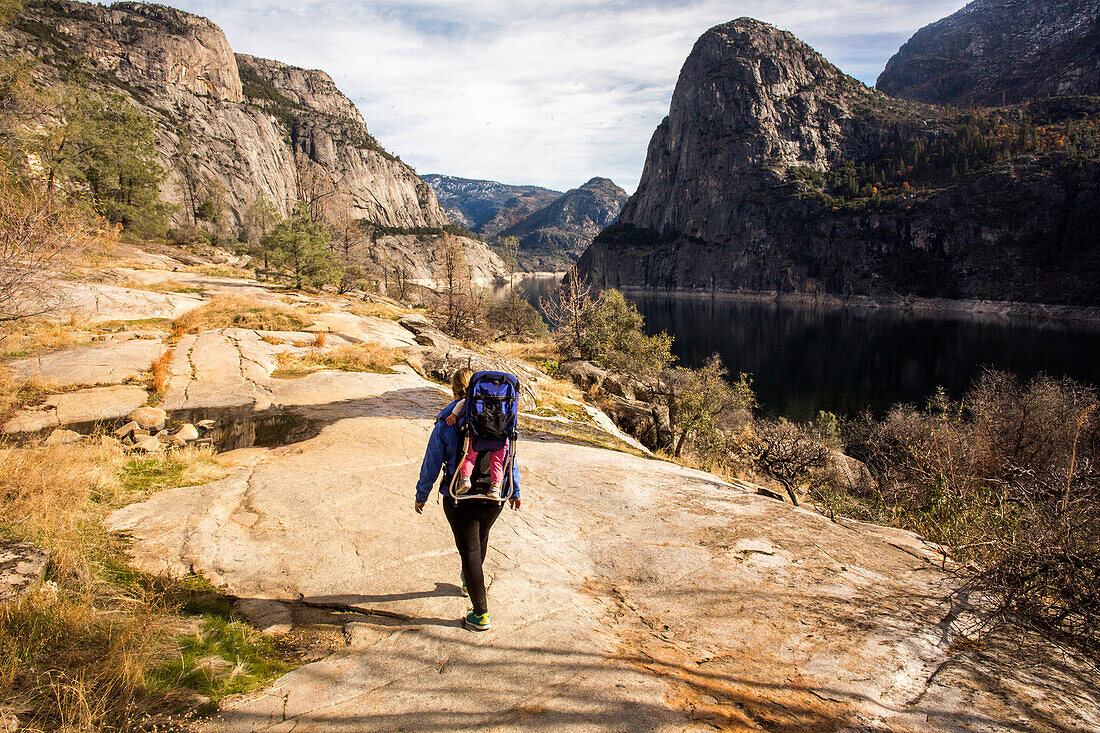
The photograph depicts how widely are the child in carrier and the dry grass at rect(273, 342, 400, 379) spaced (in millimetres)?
12392

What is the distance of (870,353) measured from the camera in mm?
72562

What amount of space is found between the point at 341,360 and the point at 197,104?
434ft

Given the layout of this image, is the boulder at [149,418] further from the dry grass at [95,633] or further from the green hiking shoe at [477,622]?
the green hiking shoe at [477,622]

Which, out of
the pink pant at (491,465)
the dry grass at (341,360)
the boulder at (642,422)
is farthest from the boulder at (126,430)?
the boulder at (642,422)

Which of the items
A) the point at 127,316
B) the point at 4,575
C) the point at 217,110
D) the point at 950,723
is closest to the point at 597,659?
the point at 950,723

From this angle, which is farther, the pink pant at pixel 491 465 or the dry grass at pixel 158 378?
the dry grass at pixel 158 378

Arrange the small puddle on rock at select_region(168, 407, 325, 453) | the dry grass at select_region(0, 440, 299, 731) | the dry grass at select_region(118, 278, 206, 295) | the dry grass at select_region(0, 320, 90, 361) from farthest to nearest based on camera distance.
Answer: the dry grass at select_region(118, 278, 206, 295) → the dry grass at select_region(0, 320, 90, 361) → the small puddle on rock at select_region(168, 407, 325, 453) → the dry grass at select_region(0, 440, 299, 731)

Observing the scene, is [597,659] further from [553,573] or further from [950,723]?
[950,723]

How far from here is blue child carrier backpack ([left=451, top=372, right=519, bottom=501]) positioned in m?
4.22

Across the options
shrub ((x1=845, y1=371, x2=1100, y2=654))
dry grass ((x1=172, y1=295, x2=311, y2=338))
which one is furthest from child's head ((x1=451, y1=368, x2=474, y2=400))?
dry grass ((x1=172, y1=295, x2=311, y2=338))

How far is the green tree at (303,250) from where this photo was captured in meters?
29.4

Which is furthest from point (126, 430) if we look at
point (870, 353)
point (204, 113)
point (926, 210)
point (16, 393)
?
point (926, 210)

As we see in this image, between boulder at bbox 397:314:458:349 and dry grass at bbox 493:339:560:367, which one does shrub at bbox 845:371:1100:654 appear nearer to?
boulder at bbox 397:314:458:349

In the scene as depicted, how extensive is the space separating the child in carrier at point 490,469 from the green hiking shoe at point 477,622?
1.04 m
